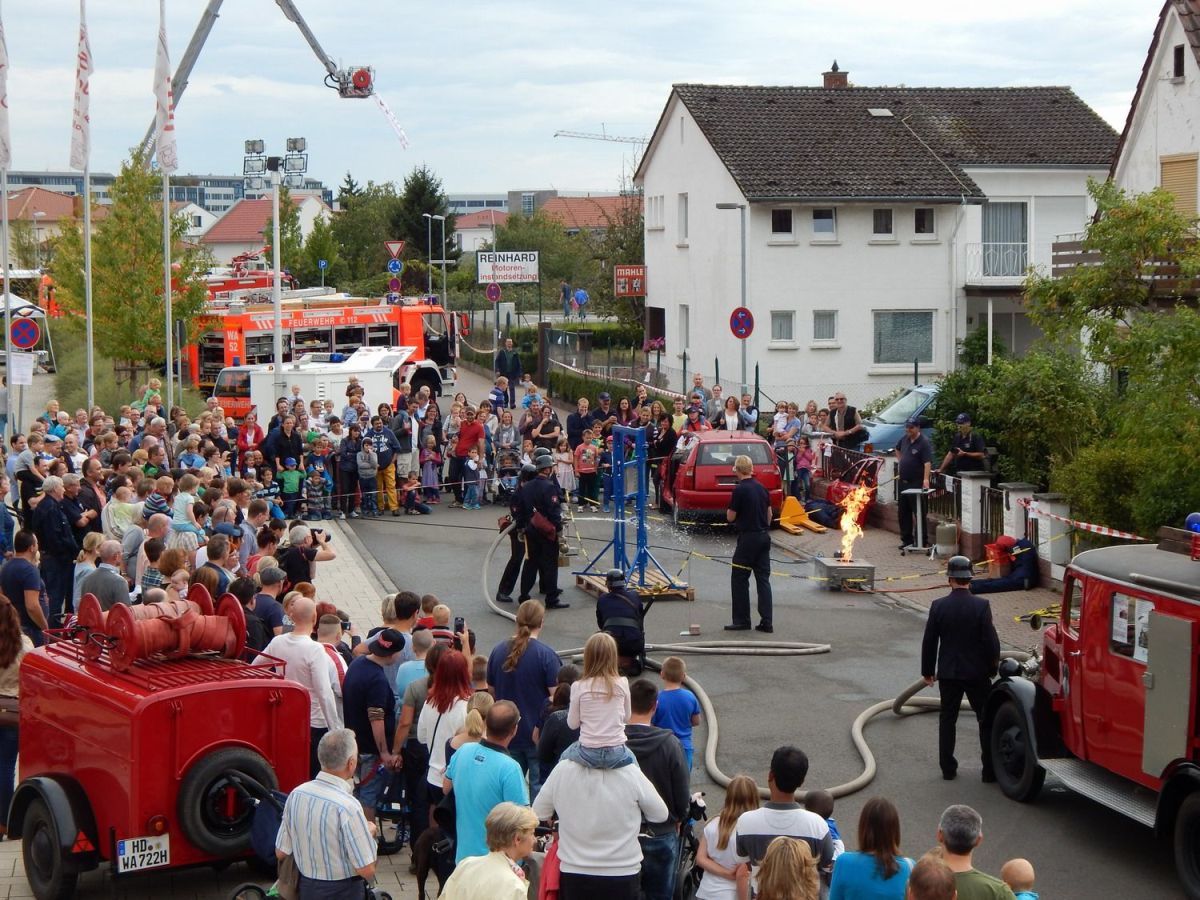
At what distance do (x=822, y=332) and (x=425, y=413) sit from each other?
15474mm

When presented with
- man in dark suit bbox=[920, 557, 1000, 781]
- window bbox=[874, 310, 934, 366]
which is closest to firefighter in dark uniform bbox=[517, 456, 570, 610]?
man in dark suit bbox=[920, 557, 1000, 781]

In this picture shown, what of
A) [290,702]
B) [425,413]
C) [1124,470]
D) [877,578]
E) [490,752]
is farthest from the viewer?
[425,413]

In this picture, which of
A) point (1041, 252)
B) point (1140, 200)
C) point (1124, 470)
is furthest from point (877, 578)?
point (1041, 252)

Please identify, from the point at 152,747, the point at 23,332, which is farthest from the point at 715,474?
the point at 152,747

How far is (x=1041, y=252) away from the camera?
40.8 metres

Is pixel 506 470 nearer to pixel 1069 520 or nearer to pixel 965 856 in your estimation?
pixel 1069 520

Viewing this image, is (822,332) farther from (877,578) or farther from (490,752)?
(490,752)

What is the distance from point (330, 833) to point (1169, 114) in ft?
84.1

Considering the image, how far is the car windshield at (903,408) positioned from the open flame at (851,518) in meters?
4.07

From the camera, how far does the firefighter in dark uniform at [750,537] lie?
53.3ft

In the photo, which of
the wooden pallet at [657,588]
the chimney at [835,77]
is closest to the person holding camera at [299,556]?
the wooden pallet at [657,588]

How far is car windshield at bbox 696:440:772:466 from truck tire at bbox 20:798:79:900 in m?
15.7

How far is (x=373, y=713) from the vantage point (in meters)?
9.58

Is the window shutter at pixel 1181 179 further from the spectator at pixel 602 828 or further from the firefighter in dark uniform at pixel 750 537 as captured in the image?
the spectator at pixel 602 828
